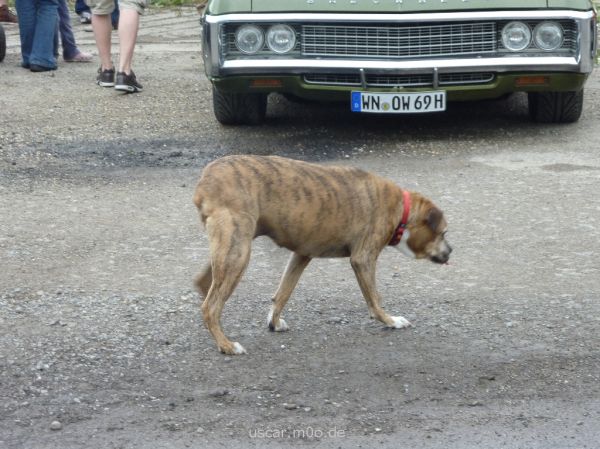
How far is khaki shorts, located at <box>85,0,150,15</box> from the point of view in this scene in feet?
34.6

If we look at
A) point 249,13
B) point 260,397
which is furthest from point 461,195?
point 260,397

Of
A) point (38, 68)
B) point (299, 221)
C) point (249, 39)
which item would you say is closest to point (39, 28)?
point (38, 68)

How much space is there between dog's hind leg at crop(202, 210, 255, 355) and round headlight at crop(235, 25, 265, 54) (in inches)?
154

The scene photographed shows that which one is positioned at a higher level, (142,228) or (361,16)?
(361,16)

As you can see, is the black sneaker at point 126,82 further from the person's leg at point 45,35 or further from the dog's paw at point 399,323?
the dog's paw at point 399,323

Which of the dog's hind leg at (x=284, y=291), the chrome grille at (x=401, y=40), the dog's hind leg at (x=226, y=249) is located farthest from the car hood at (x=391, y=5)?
the dog's hind leg at (x=226, y=249)

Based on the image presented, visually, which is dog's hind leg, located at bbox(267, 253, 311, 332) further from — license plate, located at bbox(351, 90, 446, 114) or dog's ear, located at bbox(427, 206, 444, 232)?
license plate, located at bbox(351, 90, 446, 114)

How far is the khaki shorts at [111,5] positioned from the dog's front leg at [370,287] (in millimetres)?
5773

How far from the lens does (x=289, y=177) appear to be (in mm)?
5258

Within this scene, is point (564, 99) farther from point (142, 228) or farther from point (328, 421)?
point (328, 421)

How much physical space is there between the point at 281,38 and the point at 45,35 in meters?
4.02

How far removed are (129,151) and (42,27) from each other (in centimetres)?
355

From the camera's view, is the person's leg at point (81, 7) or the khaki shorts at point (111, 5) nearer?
the khaki shorts at point (111, 5)

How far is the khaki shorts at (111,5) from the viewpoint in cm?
1053
